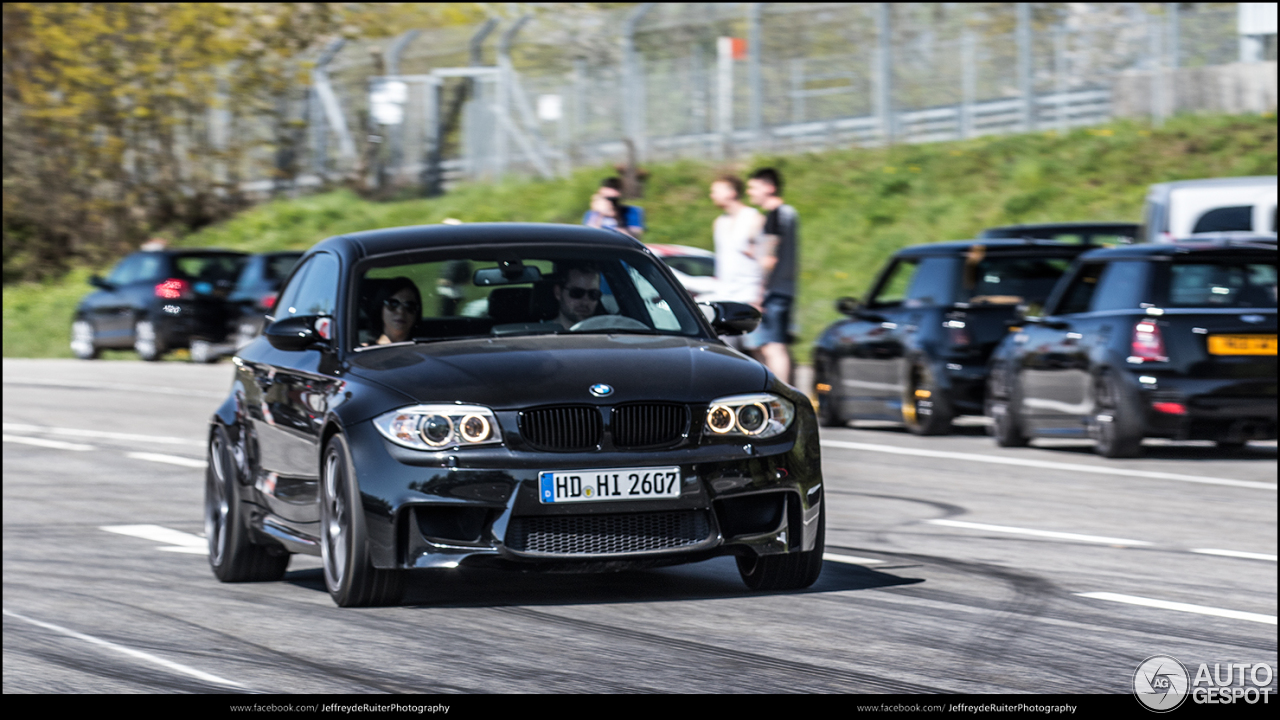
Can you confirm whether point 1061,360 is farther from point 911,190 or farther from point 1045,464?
point 911,190

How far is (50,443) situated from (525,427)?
11.1 m

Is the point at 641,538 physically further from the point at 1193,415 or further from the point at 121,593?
the point at 1193,415

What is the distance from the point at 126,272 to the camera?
3062 centimetres

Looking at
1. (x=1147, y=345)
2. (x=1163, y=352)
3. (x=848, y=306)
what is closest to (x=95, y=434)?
(x=848, y=306)

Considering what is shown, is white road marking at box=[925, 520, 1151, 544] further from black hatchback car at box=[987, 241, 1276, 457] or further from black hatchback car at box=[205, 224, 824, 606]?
black hatchback car at box=[987, 241, 1276, 457]

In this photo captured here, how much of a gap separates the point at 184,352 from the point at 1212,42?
632 inches

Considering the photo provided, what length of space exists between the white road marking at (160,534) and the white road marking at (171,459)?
11.9 feet

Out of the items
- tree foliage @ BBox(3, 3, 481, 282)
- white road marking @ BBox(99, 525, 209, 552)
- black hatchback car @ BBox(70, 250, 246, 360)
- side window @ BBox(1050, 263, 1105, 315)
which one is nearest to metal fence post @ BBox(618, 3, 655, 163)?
A: tree foliage @ BBox(3, 3, 481, 282)

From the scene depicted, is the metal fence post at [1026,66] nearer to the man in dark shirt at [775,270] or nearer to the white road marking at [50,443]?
the man in dark shirt at [775,270]

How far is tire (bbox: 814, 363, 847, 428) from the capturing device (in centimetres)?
1748

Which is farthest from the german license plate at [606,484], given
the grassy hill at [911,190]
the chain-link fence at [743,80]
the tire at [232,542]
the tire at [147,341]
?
the chain-link fence at [743,80]

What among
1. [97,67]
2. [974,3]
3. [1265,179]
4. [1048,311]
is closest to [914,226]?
[974,3]

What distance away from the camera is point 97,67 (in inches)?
1767

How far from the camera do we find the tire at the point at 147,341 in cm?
2942
